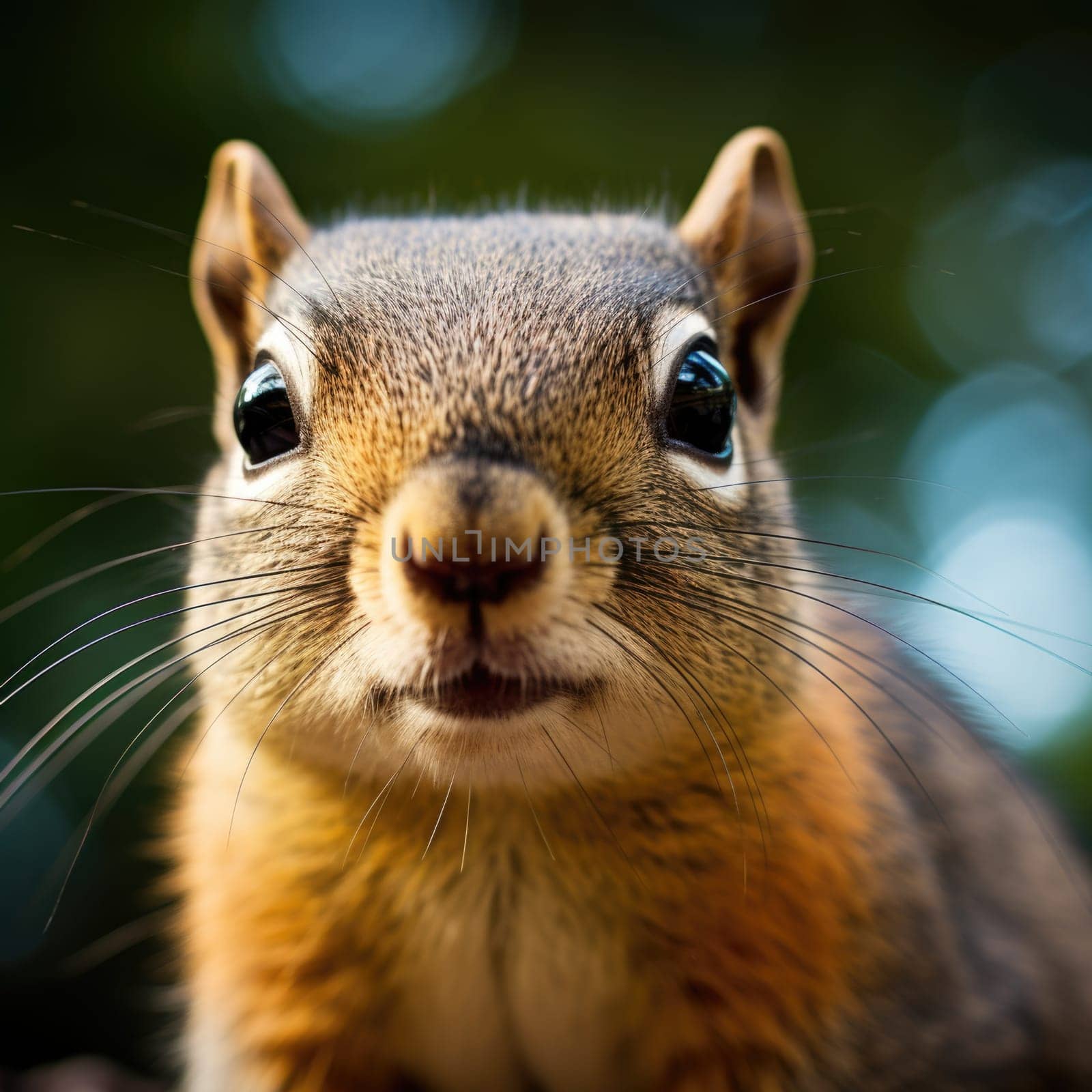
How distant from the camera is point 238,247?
1.30 metres

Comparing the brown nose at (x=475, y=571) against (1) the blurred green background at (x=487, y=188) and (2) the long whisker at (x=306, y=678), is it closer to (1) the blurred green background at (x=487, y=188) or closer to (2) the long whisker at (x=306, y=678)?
(2) the long whisker at (x=306, y=678)

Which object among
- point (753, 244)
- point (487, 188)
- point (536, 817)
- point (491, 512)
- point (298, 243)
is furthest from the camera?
point (487, 188)

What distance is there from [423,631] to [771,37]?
2.16 meters

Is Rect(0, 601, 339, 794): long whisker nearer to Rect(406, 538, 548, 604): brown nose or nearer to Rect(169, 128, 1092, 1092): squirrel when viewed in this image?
Rect(169, 128, 1092, 1092): squirrel

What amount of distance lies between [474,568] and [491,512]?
0.15 ft

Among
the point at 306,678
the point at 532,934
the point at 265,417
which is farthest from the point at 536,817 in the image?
the point at 265,417

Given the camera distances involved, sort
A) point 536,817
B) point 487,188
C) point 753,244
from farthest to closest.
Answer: point 487,188
point 753,244
point 536,817

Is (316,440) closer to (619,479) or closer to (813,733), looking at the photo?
(619,479)

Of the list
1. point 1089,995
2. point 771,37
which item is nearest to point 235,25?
point 771,37

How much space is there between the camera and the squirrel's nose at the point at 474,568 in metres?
0.67

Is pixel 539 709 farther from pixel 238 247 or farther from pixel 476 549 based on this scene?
pixel 238 247

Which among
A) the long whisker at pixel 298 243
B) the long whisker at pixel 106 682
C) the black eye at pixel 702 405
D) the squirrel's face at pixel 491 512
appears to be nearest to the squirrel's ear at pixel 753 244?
the squirrel's face at pixel 491 512

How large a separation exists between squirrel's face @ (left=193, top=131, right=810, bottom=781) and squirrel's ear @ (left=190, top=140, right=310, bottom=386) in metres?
0.13

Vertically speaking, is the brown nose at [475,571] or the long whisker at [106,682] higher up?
the brown nose at [475,571]
